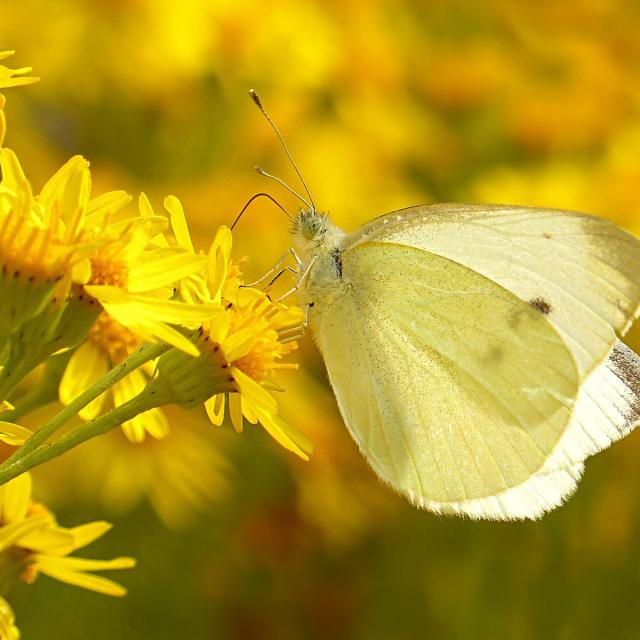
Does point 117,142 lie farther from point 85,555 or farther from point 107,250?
point 107,250

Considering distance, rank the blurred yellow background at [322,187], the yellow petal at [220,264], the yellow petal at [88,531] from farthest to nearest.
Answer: the blurred yellow background at [322,187], the yellow petal at [220,264], the yellow petal at [88,531]

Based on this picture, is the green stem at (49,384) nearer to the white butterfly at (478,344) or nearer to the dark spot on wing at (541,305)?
the white butterfly at (478,344)

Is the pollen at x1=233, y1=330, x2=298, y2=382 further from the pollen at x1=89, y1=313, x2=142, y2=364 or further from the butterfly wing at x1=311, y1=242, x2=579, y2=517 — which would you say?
the butterfly wing at x1=311, y1=242, x2=579, y2=517

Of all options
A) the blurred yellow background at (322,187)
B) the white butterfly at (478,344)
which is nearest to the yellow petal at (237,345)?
the white butterfly at (478,344)

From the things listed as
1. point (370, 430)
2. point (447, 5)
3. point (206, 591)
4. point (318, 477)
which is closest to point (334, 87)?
point (447, 5)

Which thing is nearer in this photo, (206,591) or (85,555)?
(85,555)

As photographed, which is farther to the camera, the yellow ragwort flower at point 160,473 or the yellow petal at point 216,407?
the yellow ragwort flower at point 160,473

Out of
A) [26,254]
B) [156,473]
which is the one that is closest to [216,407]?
[26,254]

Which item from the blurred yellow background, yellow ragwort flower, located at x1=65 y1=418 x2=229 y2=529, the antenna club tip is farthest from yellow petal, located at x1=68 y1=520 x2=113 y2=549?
yellow ragwort flower, located at x1=65 y1=418 x2=229 y2=529
